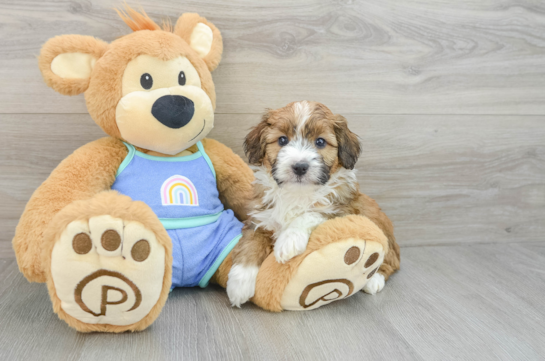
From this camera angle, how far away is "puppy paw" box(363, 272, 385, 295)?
5.32 ft

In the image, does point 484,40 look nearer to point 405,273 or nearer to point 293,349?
point 405,273

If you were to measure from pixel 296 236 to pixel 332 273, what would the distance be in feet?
0.54

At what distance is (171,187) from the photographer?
1.54 m

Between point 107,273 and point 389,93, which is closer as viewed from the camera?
point 107,273

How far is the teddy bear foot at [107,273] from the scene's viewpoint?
3.51 feet

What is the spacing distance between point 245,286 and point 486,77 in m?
1.62

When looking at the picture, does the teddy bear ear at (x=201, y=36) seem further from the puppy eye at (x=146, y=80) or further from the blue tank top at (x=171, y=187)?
the blue tank top at (x=171, y=187)

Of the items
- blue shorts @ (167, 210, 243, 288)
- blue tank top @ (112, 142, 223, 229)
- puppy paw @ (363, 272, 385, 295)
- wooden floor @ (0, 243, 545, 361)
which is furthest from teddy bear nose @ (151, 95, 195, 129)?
puppy paw @ (363, 272, 385, 295)

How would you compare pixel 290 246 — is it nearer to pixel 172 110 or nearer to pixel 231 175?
pixel 231 175

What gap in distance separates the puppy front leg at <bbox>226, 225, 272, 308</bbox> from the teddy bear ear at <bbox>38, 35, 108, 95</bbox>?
80 cm

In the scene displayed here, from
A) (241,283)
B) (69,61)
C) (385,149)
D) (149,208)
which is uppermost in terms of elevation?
(69,61)

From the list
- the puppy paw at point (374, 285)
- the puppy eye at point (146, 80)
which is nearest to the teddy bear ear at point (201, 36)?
the puppy eye at point (146, 80)

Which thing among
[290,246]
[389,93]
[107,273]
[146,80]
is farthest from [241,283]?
[389,93]

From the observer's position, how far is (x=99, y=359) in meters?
1.13
